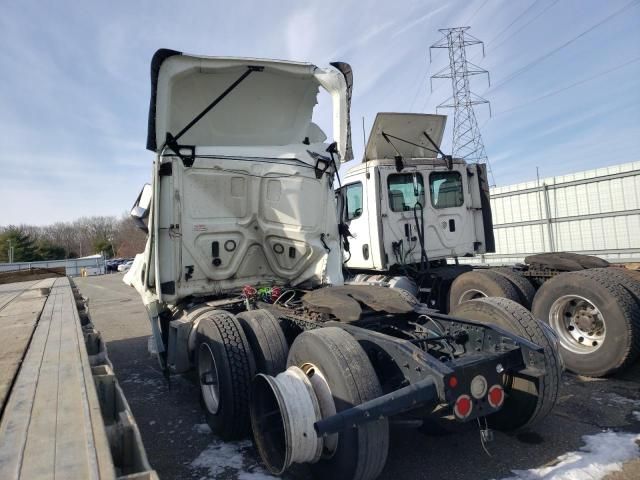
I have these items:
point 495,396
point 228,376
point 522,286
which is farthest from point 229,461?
point 522,286

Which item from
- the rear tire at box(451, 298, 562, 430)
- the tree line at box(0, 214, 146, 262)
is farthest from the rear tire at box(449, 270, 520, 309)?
the tree line at box(0, 214, 146, 262)

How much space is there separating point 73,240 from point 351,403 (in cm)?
10954

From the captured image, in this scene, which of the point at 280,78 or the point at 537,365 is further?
the point at 280,78

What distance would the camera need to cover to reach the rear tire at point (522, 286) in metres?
5.73

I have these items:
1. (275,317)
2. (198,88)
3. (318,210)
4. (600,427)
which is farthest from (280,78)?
(600,427)

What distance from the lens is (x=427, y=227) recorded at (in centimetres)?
735

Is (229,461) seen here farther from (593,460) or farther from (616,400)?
(616,400)

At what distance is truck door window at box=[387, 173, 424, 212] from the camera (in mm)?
7195

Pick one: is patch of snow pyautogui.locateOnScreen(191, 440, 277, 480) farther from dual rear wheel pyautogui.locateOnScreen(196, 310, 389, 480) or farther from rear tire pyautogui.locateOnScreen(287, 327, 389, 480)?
rear tire pyautogui.locateOnScreen(287, 327, 389, 480)

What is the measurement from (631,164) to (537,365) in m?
6.84

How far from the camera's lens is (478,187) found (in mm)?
7734

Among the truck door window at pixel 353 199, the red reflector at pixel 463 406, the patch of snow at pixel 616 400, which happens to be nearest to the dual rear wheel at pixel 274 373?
the red reflector at pixel 463 406

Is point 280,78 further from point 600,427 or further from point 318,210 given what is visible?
point 600,427

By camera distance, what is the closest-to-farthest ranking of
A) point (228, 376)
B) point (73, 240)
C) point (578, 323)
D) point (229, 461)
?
point (229, 461), point (228, 376), point (578, 323), point (73, 240)
